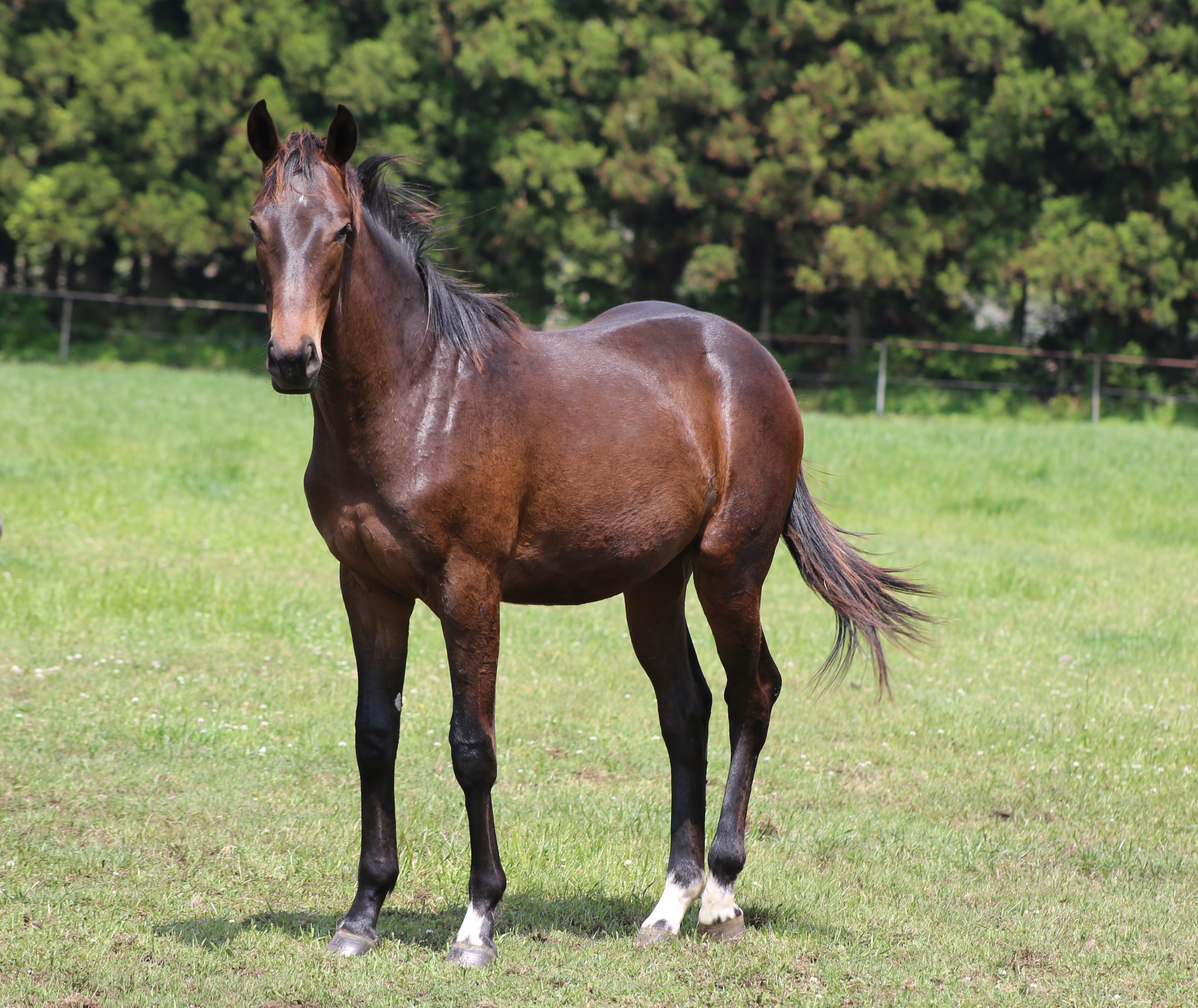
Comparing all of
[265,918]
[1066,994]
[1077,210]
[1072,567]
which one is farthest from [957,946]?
[1077,210]

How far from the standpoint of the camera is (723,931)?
4332 millimetres

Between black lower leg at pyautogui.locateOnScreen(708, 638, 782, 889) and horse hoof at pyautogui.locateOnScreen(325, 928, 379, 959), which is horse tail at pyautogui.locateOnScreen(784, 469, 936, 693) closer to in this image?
black lower leg at pyautogui.locateOnScreen(708, 638, 782, 889)

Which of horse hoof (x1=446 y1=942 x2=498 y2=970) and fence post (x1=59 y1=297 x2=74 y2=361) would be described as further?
fence post (x1=59 y1=297 x2=74 y2=361)

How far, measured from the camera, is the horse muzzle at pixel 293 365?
11.0 feet

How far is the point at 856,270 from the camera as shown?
948 inches

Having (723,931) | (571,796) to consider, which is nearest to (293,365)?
(723,931)

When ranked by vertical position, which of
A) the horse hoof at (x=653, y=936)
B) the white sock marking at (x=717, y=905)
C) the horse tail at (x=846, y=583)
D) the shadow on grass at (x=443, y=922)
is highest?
the horse tail at (x=846, y=583)

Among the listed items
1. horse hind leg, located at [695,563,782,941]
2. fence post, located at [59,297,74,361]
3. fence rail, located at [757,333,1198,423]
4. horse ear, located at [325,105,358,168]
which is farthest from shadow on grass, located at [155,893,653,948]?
fence post, located at [59,297,74,361]

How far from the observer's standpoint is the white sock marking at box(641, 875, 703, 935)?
4332 mm

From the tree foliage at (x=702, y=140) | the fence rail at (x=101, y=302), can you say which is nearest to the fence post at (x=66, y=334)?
the fence rail at (x=101, y=302)

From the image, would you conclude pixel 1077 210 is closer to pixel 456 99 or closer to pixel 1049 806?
pixel 456 99

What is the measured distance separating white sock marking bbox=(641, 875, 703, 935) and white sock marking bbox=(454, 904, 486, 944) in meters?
0.61

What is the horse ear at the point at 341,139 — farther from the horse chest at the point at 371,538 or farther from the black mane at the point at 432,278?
the horse chest at the point at 371,538

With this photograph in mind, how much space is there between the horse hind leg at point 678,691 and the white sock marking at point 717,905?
17 centimetres
